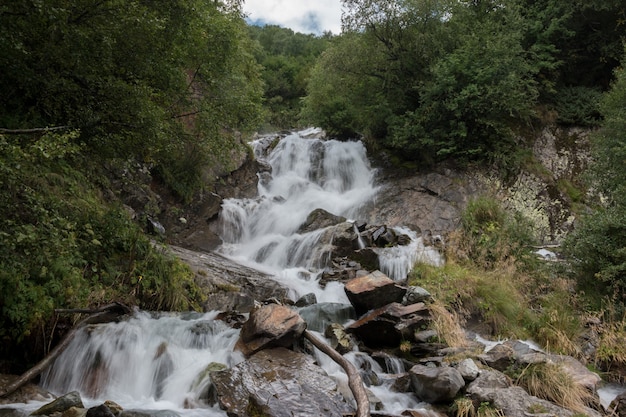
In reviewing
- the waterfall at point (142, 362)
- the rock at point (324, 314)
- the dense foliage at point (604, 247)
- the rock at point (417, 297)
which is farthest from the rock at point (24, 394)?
the dense foliage at point (604, 247)

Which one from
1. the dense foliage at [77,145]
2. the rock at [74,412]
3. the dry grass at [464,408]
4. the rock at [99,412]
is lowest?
the dry grass at [464,408]

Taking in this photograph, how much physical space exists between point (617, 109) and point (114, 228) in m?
14.9

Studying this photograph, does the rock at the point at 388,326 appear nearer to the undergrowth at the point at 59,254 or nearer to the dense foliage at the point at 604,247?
the undergrowth at the point at 59,254

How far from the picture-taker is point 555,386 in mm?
5234

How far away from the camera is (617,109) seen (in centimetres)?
1280

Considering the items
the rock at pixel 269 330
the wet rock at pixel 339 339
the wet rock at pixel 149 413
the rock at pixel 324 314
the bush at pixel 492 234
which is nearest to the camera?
the wet rock at pixel 149 413

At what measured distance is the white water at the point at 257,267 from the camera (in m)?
5.01

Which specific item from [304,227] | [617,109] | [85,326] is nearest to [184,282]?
[85,326]

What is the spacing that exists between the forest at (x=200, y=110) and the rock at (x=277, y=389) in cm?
246

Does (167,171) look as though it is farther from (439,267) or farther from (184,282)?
(439,267)

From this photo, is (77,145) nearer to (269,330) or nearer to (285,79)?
(269,330)

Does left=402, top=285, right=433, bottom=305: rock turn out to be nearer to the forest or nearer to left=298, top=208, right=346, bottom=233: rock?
the forest

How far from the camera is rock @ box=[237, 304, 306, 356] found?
5543mm

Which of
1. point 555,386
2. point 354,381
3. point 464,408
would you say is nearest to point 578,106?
point 555,386
